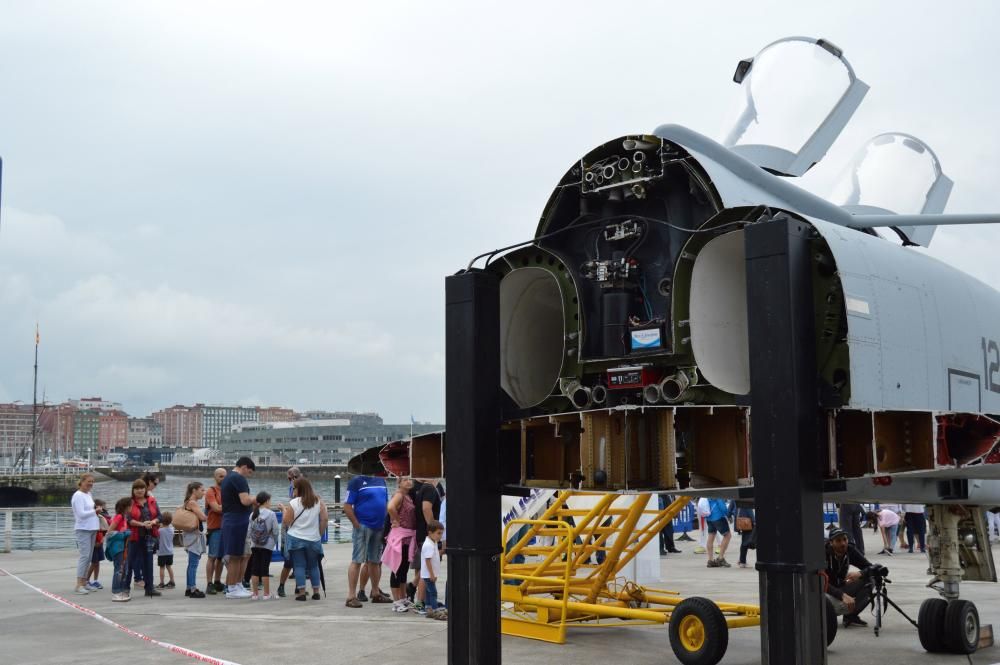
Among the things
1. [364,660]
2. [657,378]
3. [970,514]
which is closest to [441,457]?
[657,378]

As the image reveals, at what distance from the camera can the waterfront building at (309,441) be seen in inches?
5192

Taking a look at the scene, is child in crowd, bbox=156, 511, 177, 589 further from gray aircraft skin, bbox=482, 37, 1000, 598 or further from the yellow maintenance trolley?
gray aircraft skin, bbox=482, 37, 1000, 598

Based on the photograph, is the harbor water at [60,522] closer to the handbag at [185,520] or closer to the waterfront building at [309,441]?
the handbag at [185,520]

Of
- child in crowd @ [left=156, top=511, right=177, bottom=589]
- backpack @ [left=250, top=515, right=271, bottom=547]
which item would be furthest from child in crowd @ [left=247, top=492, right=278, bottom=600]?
child in crowd @ [left=156, top=511, right=177, bottom=589]

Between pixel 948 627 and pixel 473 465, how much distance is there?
5.19 metres

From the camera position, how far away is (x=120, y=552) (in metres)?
12.1

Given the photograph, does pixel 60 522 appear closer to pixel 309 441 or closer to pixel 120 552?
pixel 120 552

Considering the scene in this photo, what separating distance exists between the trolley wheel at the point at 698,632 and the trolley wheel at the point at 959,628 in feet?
7.37

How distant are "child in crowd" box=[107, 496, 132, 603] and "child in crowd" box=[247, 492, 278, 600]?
1.58m

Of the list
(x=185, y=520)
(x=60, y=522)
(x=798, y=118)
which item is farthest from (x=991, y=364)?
(x=60, y=522)

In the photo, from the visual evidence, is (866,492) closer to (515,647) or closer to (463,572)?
(515,647)

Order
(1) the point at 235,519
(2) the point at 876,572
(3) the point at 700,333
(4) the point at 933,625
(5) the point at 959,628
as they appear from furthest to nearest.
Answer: (1) the point at 235,519
(2) the point at 876,572
(4) the point at 933,625
(5) the point at 959,628
(3) the point at 700,333

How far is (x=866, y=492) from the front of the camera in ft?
27.0

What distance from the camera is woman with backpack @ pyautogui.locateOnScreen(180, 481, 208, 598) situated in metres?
12.1
